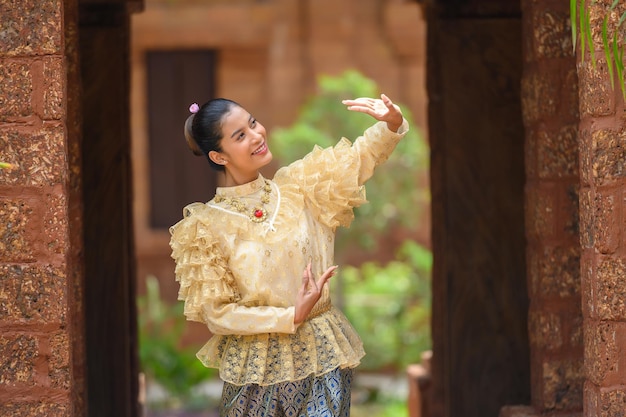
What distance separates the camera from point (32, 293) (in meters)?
4.62

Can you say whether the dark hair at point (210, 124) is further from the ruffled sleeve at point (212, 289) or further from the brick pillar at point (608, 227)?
the brick pillar at point (608, 227)

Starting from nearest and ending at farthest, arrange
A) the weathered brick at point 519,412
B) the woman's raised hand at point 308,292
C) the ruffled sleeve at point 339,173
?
the woman's raised hand at point 308,292, the ruffled sleeve at point 339,173, the weathered brick at point 519,412

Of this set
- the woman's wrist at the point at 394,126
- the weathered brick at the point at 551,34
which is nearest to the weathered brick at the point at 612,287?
the woman's wrist at the point at 394,126

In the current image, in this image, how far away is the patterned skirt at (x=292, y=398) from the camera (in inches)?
178

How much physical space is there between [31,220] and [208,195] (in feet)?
25.8

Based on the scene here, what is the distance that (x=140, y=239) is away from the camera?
12547mm

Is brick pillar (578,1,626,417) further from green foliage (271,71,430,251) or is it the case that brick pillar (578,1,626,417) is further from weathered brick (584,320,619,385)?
green foliage (271,71,430,251)

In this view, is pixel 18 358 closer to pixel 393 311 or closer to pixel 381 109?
pixel 381 109

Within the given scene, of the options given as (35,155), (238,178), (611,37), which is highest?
(611,37)

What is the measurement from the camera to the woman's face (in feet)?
14.9

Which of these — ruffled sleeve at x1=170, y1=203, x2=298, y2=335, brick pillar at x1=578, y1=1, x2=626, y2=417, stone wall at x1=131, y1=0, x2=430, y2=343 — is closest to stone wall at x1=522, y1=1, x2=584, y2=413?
brick pillar at x1=578, y1=1, x2=626, y2=417

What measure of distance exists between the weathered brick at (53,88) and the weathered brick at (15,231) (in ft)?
1.16

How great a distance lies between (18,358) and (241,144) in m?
1.19

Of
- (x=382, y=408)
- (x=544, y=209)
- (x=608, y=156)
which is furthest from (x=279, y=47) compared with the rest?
(x=608, y=156)
